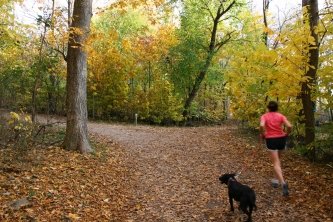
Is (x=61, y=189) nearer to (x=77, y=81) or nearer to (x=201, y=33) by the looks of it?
(x=77, y=81)

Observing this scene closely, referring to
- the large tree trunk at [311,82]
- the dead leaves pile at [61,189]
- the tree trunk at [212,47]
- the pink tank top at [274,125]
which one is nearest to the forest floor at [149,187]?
the dead leaves pile at [61,189]

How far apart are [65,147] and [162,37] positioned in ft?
46.7

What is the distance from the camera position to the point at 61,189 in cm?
524

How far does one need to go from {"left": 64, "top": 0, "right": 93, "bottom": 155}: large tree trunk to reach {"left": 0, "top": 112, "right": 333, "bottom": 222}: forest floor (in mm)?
489

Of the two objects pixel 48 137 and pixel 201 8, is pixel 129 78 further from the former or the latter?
pixel 48 137

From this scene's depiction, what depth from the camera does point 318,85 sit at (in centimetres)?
670

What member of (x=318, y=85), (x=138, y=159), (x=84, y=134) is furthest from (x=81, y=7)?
(x=318, y=85)

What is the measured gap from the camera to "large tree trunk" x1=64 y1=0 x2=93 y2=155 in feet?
25.2

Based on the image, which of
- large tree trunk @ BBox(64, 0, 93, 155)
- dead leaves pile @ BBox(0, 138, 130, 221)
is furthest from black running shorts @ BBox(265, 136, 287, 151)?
large tree trunk @ BBox(64, 0, 93, 155)

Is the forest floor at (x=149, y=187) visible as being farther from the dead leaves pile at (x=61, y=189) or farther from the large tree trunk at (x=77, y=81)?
the large tree trunk at (x=77, y=81)

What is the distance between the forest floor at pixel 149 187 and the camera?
462cm

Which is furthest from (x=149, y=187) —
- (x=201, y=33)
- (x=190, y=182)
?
(x=201, y=33)

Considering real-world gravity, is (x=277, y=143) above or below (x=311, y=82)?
below

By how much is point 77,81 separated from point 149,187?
3.78 meters
